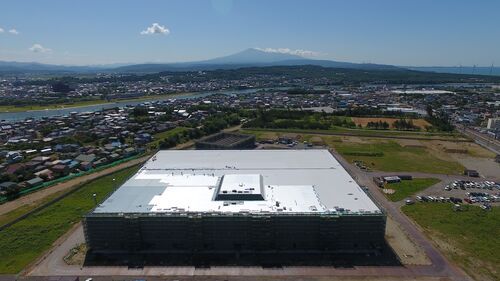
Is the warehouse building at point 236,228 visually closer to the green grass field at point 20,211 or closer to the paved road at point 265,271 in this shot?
the paved road at point 265,271

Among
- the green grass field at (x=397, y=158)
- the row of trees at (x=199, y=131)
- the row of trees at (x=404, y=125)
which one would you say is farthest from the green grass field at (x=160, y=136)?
the row of trees at (x=404, y=125)

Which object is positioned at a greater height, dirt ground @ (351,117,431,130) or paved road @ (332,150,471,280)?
dirt ground @ (351,117,431,130)

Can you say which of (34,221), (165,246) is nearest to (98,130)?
(34,221)

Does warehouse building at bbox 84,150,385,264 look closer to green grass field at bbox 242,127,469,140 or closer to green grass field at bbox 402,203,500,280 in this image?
green grass field at bbox 402,203,500,280

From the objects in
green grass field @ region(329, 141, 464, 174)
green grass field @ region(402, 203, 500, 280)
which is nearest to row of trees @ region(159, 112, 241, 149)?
green grass field @ region(329, 141, 464, 174)

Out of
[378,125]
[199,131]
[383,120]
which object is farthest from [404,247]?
[383,120]

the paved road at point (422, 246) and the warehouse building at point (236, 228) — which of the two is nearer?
the paved road at point (422, 246)

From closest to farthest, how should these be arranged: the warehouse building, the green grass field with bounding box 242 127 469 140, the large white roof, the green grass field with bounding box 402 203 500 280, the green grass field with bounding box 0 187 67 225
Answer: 1. the green grass field with bounding box 402 203 500 280
2. the warehouse building
3. the large white roof
4. the green grass field with bounding box 0 187 67 225
5. the green grass field with bounding box 242 127 469 140
